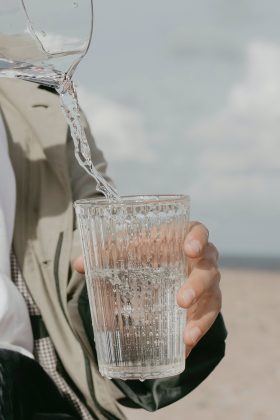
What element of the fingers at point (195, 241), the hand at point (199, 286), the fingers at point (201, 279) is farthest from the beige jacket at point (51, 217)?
the fingers at point (195, 241)

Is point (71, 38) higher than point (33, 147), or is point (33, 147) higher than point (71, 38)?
point (71, 38)

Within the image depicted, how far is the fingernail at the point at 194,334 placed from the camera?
1962 mm

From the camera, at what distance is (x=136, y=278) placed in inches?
71.2

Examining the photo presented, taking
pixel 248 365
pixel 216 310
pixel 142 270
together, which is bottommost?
pixel 248 365

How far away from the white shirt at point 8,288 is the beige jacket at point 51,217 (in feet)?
0.20

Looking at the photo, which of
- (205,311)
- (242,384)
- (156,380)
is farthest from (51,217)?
(242,384)

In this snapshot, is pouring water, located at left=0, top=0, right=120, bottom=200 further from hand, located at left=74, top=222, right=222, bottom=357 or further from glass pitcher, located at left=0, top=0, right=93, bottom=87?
hand, located at left=74, top=222, right=222, bottom=357

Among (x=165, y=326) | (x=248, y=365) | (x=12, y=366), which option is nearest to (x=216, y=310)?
(x=165, y=326)

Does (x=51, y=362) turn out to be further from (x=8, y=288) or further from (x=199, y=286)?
(x=199, y=286)

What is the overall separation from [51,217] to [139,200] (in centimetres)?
85

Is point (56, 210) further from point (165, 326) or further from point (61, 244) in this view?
point (165, 326)

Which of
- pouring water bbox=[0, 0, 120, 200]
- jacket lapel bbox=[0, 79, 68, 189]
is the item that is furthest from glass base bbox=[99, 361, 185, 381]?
jacket lapel bbox=[0, 79, 68, 189]

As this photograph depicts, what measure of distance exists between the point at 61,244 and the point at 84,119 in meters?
0.45

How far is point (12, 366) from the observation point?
223 cm
